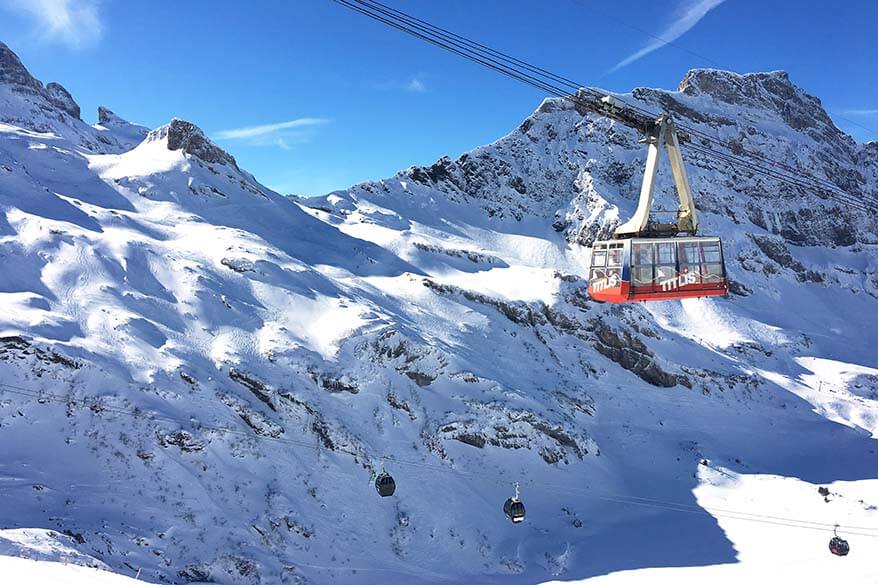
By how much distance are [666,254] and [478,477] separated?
59.3ft

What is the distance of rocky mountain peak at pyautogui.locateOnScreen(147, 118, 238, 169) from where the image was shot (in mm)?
60375

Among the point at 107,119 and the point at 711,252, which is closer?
the point at 711,252

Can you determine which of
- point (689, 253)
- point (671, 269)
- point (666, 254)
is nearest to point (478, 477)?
point (671, 269)

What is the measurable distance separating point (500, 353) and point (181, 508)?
25413 mm

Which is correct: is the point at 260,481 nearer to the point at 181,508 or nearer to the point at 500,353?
the point at 181,508

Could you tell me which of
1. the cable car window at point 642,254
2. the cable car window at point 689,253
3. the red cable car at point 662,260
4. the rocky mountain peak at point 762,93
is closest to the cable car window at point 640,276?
the red cable car at point 662,260

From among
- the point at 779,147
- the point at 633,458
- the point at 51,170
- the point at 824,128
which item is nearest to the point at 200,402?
the point at 633,458

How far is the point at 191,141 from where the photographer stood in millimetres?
60469

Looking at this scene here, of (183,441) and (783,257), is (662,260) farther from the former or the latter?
(783,257)

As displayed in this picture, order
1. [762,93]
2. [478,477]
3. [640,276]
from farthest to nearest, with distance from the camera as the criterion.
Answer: [762,93] < [478,477] < [640,276]

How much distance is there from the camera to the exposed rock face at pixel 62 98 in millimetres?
112775

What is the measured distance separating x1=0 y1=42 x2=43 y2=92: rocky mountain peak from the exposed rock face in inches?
178

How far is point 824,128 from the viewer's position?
112m

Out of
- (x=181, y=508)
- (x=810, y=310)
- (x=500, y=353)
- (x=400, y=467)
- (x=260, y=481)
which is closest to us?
(x=181, y=508)
